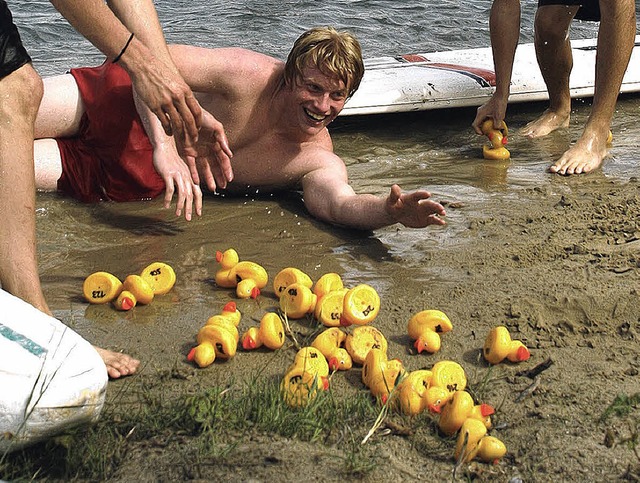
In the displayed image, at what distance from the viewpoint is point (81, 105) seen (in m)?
5.09

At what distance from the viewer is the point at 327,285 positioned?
12.2ft

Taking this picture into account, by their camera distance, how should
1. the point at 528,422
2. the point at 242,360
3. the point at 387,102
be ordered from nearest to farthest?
the point at 528,422, the point at 242,360, the point at 387,102

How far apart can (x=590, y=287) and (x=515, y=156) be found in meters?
2.41

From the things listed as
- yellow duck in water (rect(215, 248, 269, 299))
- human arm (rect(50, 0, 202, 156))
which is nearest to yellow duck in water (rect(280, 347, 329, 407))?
yellow duck in water (rect(215, 248, 269, 299))

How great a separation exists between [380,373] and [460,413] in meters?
0.38

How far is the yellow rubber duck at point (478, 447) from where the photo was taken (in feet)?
8.60

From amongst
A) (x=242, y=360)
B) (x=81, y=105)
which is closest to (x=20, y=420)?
(x=242, y=360)

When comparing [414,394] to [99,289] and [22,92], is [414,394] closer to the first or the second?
[99,289]

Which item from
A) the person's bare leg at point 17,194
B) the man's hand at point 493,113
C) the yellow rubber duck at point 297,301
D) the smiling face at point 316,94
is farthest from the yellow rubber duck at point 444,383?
the man's hand at point 493,113

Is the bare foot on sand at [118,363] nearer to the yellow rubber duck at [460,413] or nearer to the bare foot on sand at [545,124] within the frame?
the yellow rubber duck at [460,413]

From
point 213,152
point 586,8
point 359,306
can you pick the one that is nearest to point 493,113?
point 586,8

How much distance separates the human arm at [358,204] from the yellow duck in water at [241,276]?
2.47 ft

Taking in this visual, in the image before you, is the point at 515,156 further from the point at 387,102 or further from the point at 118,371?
the point at 118,371

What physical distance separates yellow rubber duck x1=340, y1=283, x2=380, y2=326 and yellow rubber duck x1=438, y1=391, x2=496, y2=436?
72 cm
